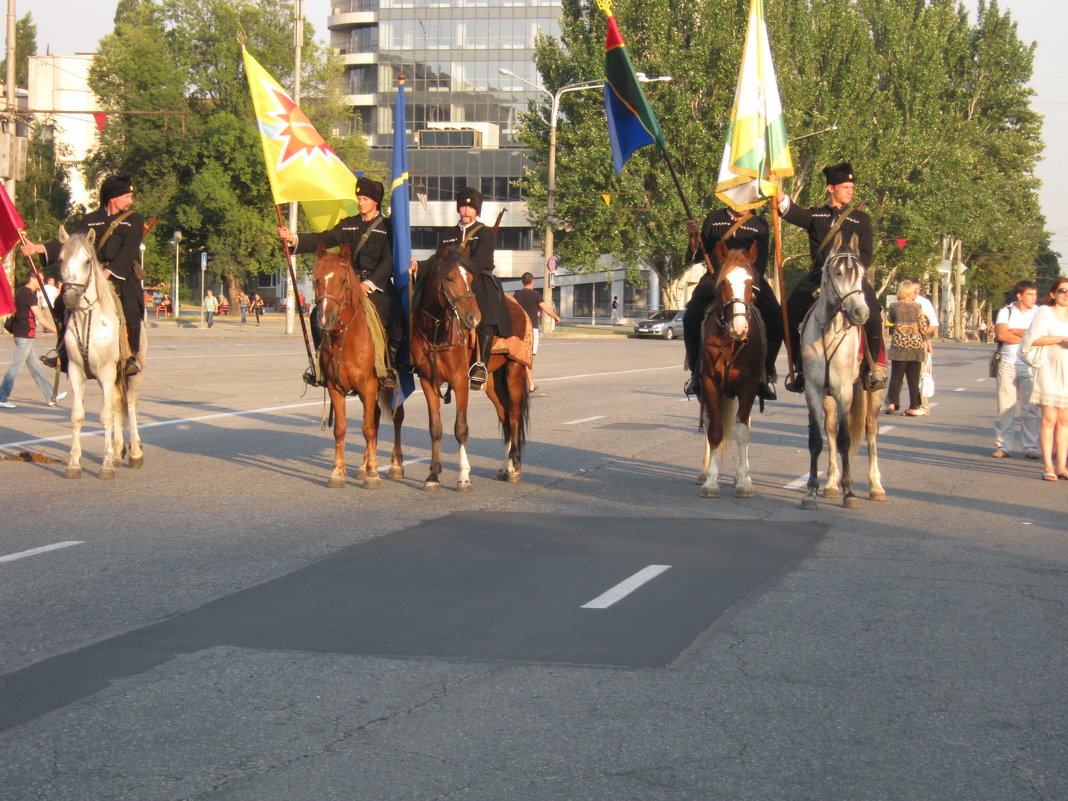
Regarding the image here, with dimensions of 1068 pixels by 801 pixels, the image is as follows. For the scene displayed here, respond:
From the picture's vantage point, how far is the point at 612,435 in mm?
17406

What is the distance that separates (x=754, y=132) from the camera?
42.8 ft

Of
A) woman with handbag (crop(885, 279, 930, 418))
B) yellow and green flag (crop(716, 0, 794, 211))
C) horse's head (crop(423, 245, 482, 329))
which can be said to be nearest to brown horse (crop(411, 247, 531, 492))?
horse's head (crop(423, 245, 482, 329))

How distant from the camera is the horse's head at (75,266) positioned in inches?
478

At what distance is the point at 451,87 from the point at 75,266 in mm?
100976

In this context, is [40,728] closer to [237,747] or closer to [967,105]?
[237,747]

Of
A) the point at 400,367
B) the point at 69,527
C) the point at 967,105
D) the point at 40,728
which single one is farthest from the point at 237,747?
the point at 967,105

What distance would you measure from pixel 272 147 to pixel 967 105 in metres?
71.0

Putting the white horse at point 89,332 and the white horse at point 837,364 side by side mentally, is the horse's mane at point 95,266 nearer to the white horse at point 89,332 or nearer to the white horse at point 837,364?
the white horse at point 89,332

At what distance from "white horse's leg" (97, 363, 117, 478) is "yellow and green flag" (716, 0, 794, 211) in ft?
19.8

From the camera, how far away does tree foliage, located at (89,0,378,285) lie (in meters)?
71.6

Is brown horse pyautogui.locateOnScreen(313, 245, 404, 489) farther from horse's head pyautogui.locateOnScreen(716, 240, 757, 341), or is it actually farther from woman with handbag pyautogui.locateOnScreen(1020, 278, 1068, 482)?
woman with handbag pyautogui.locateOnScreen(1020, 278, 1068, 482)

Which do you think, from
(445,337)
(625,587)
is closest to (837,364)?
(445,337)

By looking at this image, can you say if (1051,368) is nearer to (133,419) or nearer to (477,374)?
(477,374)

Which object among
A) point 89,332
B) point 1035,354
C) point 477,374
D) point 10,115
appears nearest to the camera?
point 477,374
